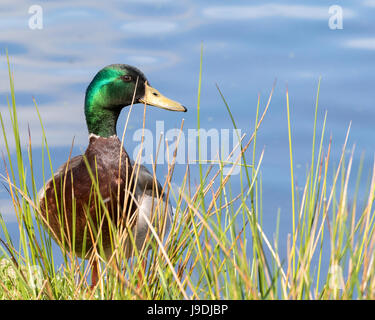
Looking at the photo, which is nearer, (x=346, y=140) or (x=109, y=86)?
(x=346, y=140)

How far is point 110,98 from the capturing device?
3.95 metres

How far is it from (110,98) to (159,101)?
342mm

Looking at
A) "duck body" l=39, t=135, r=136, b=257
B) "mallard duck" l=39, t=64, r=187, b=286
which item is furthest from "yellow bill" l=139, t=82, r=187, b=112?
"duck body" l=39, t=135, r=136, b=257

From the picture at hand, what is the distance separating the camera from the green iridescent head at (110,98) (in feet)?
12.9

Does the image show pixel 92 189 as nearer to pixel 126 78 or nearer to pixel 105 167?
pixel 105 167

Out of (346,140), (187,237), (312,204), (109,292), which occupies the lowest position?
(109,292)

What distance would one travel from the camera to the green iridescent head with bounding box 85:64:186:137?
3932 mm
